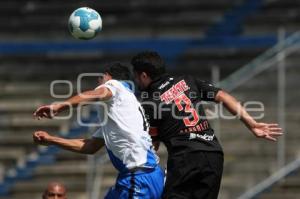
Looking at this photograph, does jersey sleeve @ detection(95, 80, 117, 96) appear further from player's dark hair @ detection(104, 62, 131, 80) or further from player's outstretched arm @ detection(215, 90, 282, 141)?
player's outstretched arm @ detection(215, 90, 282, 141)

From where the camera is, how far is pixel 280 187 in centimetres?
1293

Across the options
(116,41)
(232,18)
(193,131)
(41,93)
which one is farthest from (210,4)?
(193,131)

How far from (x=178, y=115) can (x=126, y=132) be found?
1.49 ft

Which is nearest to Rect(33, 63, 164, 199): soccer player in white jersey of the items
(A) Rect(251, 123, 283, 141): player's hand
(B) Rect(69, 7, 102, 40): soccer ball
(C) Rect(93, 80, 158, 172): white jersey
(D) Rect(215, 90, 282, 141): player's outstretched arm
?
(C) Rect(93, 80, 158, 172): white jersey

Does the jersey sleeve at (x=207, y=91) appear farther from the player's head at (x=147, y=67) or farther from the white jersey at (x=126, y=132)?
the white jersey at (x=126, y=132)

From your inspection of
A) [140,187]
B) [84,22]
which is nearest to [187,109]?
[140,187]

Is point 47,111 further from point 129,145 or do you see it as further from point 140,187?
point 140,187

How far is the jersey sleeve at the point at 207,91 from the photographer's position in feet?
26.2

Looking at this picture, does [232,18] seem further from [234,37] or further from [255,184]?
[255,184]

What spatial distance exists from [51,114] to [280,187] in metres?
6.55

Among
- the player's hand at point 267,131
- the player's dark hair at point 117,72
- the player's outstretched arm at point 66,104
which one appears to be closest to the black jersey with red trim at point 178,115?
the player's dark hair at point 117,72

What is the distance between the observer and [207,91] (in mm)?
8008

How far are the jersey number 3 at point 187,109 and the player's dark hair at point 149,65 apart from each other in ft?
0.88

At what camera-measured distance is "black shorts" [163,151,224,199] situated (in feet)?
25.5
